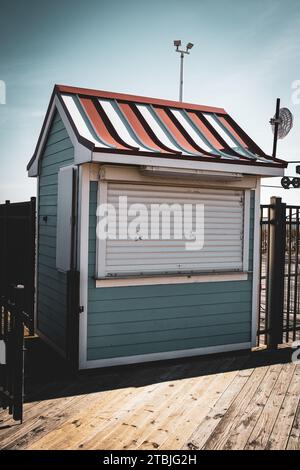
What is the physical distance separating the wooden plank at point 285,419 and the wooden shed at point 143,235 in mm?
1675

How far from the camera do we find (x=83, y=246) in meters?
6.29

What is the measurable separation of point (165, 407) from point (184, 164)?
3245 mm

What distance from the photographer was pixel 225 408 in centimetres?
525

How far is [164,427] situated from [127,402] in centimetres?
77

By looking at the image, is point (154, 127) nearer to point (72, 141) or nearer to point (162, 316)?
point (72, 141)

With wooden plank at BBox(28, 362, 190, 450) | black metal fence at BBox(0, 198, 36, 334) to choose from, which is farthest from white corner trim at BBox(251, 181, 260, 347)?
black metal fence at BBox(0, 198, 36, 334)

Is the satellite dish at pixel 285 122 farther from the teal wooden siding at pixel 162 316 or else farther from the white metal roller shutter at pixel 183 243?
the white metal roller shutter at pixel 183 243

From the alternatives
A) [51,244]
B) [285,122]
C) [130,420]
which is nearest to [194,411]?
[130,420]

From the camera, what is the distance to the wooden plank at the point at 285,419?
14.4 feet

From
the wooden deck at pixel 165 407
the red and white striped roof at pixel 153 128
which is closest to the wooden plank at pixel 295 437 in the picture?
the wooden deck at pixel 165 407

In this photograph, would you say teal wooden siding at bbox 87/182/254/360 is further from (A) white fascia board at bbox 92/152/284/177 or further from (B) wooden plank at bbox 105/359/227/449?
(B) wooden plank at bbox 105/359/227/449
